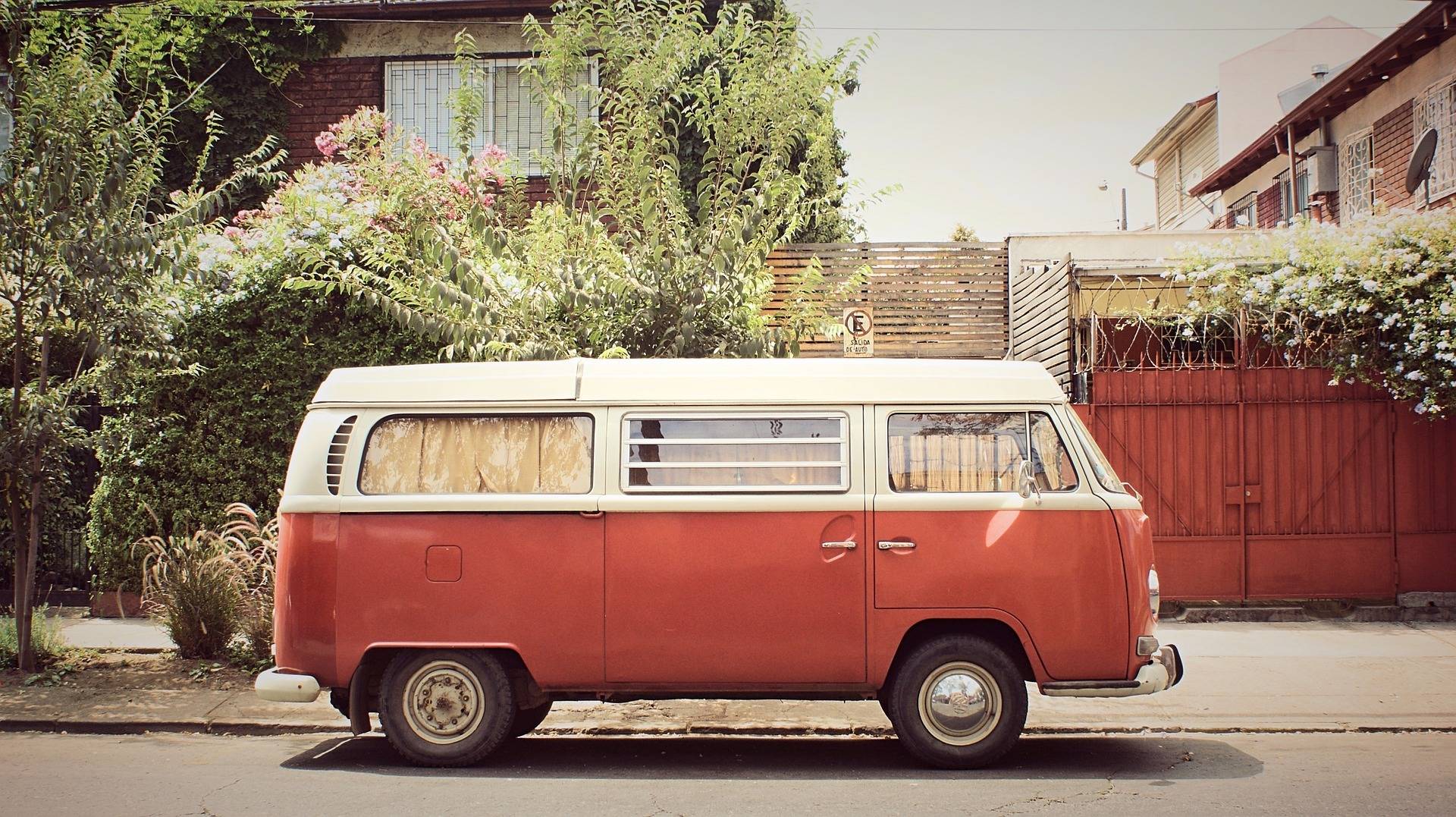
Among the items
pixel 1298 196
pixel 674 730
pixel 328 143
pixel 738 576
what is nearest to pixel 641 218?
pixel 738 576

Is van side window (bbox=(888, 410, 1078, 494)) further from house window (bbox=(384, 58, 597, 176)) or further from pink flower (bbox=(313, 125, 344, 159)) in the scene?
house window (bbox=(384, 58, 597, 176))

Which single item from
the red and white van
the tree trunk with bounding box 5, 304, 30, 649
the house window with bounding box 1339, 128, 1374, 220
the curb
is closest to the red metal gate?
the curb

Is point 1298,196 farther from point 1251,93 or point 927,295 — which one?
point 927,295

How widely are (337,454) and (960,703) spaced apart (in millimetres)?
3823

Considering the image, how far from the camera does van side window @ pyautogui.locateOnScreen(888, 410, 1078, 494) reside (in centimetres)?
703

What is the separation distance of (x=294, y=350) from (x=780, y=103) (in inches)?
215

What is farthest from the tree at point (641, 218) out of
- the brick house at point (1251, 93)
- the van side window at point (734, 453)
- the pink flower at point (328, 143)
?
the brick house at point (1251, 93)

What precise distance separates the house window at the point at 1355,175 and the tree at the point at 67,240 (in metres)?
16.2

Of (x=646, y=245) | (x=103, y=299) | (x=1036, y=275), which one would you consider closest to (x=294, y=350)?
(x=103, y=299)

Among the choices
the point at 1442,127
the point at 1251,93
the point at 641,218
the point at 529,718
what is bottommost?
the point at 529,718

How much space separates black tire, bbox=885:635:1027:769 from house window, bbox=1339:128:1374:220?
14606 millimetres

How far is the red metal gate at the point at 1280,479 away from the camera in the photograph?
40.0 ft

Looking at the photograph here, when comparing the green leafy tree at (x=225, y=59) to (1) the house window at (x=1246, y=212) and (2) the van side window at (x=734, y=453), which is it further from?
(1) the house window at (x=1246, y=212)

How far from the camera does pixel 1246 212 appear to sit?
2453cm
